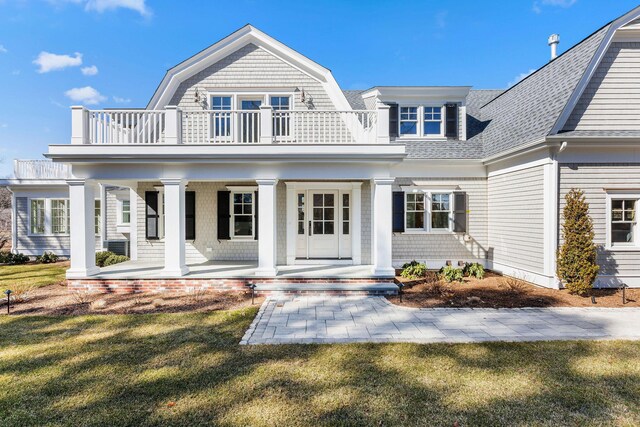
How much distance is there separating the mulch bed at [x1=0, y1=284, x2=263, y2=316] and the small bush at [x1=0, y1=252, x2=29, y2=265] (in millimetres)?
7713

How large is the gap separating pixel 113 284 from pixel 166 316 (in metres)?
2.93

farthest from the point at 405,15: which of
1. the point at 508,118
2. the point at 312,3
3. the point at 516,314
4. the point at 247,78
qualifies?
the point at 516,314

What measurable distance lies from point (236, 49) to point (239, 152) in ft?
15.1

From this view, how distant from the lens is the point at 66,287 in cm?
841

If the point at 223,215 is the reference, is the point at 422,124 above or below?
above

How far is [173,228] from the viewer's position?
26.2 ft

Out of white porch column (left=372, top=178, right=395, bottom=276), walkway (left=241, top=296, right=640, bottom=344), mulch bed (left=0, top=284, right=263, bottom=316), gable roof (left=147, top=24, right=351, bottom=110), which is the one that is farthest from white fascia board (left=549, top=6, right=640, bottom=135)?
mulch bed (left=0, top=284, right=263, bottom=316)

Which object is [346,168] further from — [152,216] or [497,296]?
[152,216]

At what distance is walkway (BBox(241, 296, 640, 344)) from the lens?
16.4 feet

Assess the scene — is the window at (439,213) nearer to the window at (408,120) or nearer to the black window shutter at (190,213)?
the window at (408,120)

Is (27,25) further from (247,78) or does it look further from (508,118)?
(508,118)

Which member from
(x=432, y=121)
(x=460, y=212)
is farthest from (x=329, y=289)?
(x=432, y=121)

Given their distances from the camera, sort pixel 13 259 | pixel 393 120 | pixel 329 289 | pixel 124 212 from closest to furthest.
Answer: pixel 329 289 < pixel 393 120 < pixel 13 259 < pixel 124 212

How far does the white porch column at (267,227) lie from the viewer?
26.4 feet
